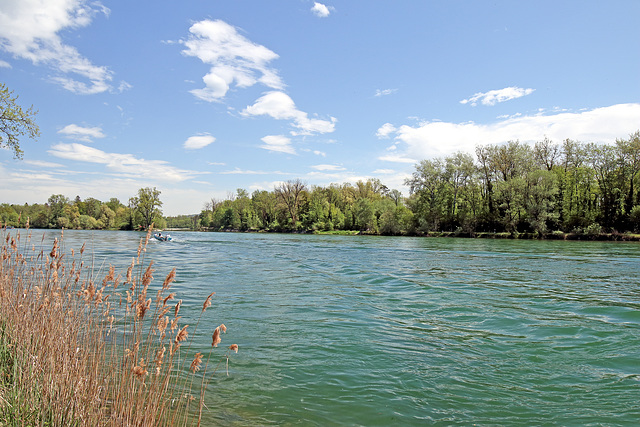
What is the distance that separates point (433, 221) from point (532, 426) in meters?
73.9

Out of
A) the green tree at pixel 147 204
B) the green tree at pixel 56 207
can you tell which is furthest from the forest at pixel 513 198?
the green tree at pixel 56 207

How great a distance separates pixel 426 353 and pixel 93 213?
164548 millimetres

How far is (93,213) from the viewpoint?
147875 millimetres

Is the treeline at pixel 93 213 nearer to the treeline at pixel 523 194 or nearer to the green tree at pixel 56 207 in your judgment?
the green tree at pixel 56 207

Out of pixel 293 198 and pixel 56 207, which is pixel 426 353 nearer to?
pixel 293 198

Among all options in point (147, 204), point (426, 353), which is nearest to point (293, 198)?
point (147, 204)

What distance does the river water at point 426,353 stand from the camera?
233 inches

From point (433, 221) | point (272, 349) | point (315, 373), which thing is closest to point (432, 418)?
point (315, 373)

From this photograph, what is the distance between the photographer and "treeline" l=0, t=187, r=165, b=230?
403 feet

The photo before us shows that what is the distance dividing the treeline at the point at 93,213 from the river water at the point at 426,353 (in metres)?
115

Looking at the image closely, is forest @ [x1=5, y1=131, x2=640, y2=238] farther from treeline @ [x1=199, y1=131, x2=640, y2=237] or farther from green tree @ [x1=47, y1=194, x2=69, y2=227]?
green tree @ [x1=47, y1=194, x2=69, y2=227]

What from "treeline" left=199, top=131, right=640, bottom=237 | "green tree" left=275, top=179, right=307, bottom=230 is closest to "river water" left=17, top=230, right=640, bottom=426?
"treeline" left=199, top=131, right=640, bottom=237

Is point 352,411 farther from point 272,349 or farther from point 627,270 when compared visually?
point 627,270

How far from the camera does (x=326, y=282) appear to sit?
767 inches
